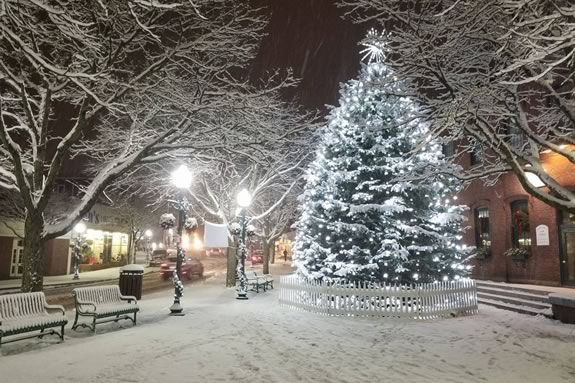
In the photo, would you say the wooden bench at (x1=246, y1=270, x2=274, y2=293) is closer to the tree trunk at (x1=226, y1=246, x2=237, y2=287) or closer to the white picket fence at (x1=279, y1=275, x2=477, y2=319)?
the tree trunk at (x1=226, y1=246, x2=237, y2=287)

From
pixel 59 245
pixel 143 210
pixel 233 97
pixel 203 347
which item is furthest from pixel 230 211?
pixel 143 210

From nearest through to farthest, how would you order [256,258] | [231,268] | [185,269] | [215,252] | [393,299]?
[393,299] < [231,268] < [185,269] < [256,258] < [215,252]

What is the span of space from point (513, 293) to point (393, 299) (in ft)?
21.0

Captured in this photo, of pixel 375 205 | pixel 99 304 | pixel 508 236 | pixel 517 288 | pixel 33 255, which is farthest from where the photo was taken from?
pixel 508 236

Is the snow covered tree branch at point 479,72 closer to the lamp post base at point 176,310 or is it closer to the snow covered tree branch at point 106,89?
the snow covered tree branch at point 106,89

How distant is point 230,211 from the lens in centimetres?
2292

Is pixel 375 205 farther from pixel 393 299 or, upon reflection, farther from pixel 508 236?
pixel 508 236

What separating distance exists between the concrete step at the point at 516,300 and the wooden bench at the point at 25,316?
47.6 feet

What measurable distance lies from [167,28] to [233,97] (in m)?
2.73


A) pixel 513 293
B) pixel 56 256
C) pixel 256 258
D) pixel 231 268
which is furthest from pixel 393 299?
pixel 256 258

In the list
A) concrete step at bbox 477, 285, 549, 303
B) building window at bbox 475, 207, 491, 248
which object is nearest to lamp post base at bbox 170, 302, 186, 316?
concrete step at bbox 477, 285, 549, 303

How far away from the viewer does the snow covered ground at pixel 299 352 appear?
6727mm

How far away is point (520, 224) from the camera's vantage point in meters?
19.0

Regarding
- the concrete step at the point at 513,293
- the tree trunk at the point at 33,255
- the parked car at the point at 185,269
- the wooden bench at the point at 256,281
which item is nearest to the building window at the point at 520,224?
the concrete step at the point at 513,293
